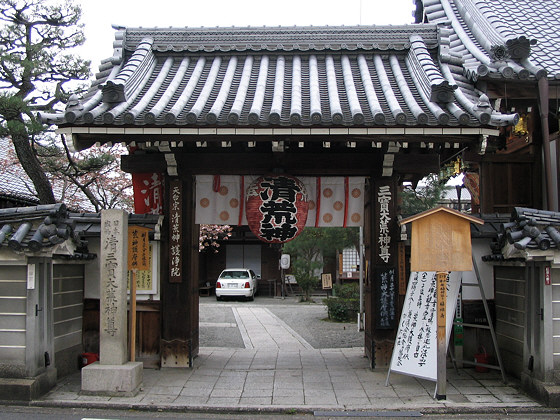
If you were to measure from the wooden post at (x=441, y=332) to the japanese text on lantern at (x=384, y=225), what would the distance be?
1911 millimetres

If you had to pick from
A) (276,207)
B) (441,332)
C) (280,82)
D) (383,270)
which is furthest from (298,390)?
(280,82)

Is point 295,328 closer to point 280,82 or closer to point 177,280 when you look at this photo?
point 177,280

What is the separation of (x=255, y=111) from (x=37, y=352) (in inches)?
196

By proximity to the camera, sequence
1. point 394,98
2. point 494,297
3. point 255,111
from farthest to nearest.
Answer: point 494,297 → point 394,98 → point 255,111

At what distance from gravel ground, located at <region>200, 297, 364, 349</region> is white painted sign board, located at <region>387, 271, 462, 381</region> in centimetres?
469

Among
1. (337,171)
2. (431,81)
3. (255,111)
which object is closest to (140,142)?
(255,111)

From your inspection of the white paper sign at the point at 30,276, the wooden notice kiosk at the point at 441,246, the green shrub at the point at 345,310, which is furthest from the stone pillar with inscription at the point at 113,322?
the green shrub at the point at 345,310

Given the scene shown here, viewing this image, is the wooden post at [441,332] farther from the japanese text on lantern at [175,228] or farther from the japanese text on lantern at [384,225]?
the japanese text on lantern at [175,228]

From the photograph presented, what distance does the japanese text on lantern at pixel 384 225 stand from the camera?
31.6 feet

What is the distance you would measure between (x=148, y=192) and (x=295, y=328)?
8.78 m

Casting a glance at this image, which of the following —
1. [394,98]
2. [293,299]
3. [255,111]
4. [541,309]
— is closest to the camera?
[541,309]

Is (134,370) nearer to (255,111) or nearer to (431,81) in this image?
(255,111)

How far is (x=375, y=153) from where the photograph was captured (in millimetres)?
9719

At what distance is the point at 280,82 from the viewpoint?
980 centimetres
